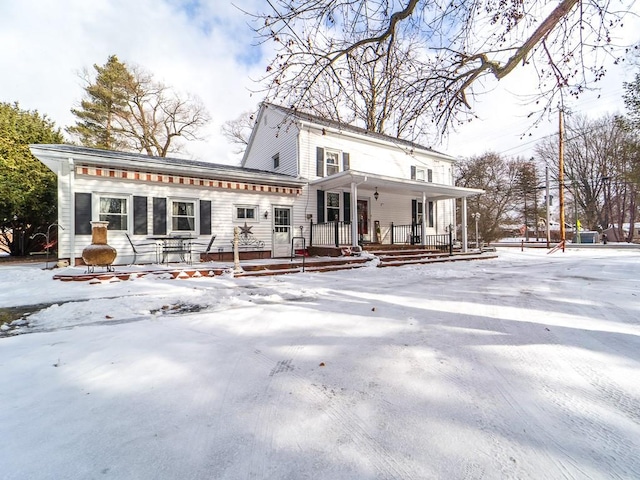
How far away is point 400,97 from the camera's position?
523 centimetres

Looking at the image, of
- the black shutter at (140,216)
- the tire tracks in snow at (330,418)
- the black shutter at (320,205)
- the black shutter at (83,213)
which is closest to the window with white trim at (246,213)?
the black shutter at (320,205)

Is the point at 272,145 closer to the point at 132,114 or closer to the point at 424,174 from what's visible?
the point at 424,174

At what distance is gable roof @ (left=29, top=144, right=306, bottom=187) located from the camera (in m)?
7.32

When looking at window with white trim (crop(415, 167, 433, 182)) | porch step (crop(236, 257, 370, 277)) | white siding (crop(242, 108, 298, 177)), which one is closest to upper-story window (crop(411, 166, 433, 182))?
window with white trim (crop(415, 167, 433, 182))

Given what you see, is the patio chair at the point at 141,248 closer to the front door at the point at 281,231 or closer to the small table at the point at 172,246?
the small table at the point at 172,246

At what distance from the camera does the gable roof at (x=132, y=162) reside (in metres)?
7.32

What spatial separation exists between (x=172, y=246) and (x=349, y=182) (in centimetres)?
652

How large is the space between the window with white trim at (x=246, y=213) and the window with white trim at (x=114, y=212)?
10.9 ft

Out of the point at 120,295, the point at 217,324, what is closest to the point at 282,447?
the point at 217,324

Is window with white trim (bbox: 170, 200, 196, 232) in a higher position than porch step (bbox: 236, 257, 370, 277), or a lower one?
higher

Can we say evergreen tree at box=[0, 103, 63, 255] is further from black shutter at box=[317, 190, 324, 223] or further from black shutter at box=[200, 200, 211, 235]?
black shutter at box=[317, 190, 324, 223]

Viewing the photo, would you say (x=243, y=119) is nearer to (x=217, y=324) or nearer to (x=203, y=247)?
(x=203, y=247)

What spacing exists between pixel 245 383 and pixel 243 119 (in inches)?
1050

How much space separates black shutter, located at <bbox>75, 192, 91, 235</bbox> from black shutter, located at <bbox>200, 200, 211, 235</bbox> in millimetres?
2946
